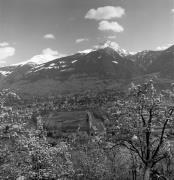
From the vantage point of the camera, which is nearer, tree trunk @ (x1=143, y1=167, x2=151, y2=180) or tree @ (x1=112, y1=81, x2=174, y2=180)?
tree trunk @ (x1=143, y1=167, x2=151, y2=180)

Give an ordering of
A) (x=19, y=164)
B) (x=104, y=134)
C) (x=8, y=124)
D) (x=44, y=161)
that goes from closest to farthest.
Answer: (x=8, y=124) < (x=104, y=134) < (x=19, y=164) < (x=44, y=161)

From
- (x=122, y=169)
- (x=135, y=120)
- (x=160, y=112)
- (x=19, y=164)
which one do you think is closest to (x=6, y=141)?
(x=19, y=164)

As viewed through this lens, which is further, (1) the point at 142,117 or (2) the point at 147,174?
(1) the point at 142,117

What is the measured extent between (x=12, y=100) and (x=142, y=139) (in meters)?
11.1

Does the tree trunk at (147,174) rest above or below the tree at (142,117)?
below

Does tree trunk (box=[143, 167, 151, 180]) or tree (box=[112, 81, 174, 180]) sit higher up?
tree (box=[112, 81, 174, 180])

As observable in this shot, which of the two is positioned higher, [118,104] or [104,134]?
[118,104]

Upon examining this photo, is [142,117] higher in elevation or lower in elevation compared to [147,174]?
higher

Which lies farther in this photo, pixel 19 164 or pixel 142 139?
pixel 19 164

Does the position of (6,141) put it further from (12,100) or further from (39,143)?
(39,143)

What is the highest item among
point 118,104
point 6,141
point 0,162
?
point 118,104

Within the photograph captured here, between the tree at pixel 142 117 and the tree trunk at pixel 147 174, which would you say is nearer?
the tree trunk at pixel 147 174

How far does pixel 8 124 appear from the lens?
23.0 metres

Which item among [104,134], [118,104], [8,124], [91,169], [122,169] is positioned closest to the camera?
[8,124]
